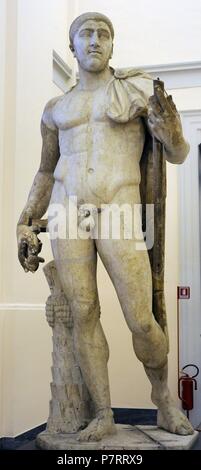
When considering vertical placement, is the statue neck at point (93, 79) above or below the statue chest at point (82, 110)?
above

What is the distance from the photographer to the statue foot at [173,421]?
280 cm

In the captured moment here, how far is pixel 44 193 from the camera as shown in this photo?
3.09m

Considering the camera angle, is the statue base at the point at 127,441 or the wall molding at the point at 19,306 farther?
the wall molding at the point at 19,306

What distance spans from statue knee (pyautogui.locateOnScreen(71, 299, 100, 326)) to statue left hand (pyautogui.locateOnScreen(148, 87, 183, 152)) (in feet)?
2.55

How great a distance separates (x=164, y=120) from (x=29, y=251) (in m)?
0.87

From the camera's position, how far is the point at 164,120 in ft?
8.24

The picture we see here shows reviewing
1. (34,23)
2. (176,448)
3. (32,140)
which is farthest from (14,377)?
(34,23)

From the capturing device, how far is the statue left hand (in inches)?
96.6

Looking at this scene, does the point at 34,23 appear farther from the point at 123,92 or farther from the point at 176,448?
the point at 176,448

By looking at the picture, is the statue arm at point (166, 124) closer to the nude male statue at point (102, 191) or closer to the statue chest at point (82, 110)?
the nude male statue at point (102, 191)

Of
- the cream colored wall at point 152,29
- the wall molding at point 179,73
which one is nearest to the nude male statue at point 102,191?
the wall molding at point 179,73

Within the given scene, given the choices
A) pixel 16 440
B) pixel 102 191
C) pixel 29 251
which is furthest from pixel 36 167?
pixel 102 191

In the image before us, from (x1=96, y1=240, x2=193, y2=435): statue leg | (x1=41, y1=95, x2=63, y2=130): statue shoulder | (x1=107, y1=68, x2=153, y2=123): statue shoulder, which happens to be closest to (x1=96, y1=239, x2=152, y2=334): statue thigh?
(x1=96, y1=240, x2=193, y2=435): statue leg

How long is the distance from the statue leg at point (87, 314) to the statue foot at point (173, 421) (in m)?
0.28
